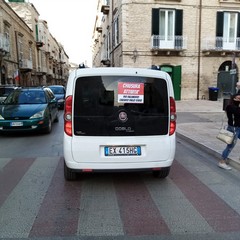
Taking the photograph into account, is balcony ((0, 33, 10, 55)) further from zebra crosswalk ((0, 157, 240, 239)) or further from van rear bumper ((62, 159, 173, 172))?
van rear bumper ((62, 159, 173, 172))

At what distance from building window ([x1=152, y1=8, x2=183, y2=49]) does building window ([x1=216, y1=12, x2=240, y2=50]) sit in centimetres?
326

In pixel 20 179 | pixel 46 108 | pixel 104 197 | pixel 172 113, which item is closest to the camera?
pixel 104 197

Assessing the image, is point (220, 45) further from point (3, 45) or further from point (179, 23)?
point (3, 45)

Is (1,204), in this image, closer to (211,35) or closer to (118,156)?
(118,156)

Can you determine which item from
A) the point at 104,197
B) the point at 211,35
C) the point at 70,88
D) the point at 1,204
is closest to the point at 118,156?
the point at 104,197

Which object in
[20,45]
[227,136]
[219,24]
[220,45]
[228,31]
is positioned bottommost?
[227,136]

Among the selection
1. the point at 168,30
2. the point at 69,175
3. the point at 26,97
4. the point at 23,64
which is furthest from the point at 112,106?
the point at 23,64

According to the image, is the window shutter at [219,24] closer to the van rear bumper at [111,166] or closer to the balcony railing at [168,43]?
the balcony railing at [168,43]

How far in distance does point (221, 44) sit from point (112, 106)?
68.0ft

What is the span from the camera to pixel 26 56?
37.5 meters

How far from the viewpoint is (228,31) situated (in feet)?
73.6

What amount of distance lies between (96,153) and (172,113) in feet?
4.54

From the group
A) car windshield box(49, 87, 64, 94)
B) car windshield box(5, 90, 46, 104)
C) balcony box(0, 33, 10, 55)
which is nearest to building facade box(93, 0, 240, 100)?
car windshield box(49, 87, 64, 94)

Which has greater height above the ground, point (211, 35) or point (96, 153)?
point (211, 35)
